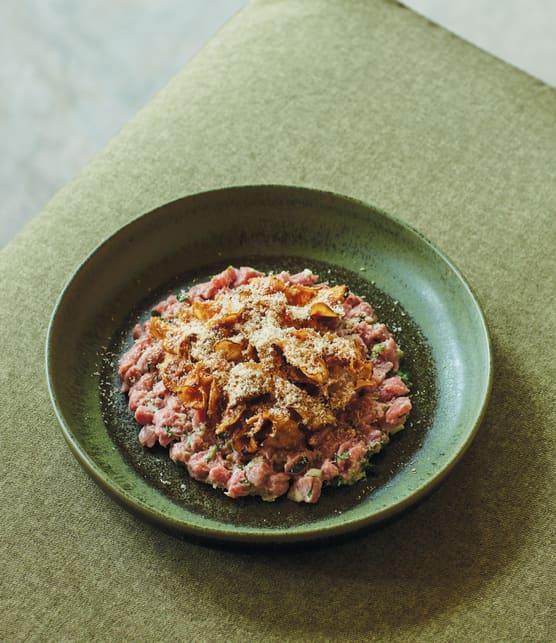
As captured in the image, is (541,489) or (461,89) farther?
(461,89)

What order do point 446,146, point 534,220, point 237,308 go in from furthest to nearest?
point 446,146
point 534,220
point 237,308

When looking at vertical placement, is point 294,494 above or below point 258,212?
below

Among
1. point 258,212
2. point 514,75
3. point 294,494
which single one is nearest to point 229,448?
point 294,494

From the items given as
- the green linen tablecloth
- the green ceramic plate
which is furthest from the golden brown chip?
the green linen tablecloth

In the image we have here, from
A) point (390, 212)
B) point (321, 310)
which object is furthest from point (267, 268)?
point (390, 212)

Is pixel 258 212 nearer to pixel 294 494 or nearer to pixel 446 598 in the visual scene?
pixel 294 494

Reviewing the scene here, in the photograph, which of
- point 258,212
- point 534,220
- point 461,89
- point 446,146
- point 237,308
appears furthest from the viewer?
point 461,89

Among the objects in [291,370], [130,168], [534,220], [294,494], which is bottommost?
[534,220]

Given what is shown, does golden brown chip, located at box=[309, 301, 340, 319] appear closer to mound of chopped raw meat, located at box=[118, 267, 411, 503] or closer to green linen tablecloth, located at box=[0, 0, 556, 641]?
mound of chopped raw meat, located at box=[118, 267, 411, 503]

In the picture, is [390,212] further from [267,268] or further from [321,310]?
[321,310]
